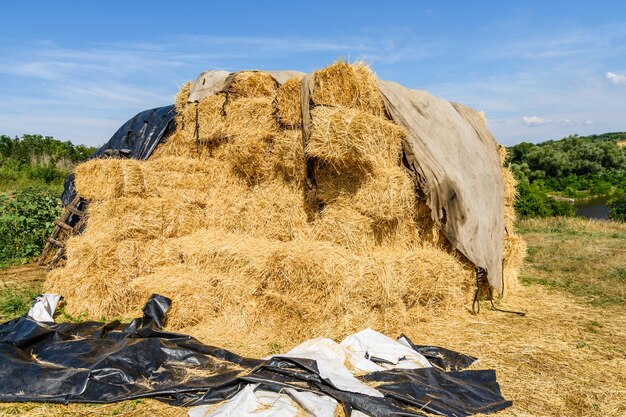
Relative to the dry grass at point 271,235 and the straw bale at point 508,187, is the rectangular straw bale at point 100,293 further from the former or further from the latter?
the straw bale at point 508,187

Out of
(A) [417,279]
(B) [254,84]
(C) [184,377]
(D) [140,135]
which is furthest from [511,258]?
(D) [140,135]

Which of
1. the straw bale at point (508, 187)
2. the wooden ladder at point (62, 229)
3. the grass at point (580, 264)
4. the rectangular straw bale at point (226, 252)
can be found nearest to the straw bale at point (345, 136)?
the rectangular straw bale at point (226, 252)

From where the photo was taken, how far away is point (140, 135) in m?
9.30

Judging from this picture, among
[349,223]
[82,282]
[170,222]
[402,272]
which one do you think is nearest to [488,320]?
[402,272]

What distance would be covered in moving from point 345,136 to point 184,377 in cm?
303

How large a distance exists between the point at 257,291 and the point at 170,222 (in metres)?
1.90

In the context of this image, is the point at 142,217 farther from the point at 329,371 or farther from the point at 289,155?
the point at 329,371

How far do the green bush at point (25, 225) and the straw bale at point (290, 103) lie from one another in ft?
20.0

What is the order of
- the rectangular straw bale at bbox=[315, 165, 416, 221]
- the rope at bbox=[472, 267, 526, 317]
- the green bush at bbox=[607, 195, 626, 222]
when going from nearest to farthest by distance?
the rectangular straw bale at bbox=[315, 165, 416, 221] → the rope at bbox=[472, 267, 526, 317] → the green bush at bbox=[607, 195, 626, 222]

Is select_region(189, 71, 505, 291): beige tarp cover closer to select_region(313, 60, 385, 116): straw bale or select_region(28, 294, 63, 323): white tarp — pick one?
select_region(313, 60, 385, 116): straw bale

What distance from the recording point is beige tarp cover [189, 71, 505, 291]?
19.9 ft

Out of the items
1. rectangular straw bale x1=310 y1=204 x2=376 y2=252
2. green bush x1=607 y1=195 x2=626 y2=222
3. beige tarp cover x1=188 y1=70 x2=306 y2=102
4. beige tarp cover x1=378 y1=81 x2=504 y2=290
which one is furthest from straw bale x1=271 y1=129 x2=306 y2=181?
green bush x1=607 y1=195 x2=626 y2=222

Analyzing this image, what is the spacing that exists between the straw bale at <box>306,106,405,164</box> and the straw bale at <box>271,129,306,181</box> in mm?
681

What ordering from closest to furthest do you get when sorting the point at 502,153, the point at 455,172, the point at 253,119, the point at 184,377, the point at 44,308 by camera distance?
the point at 184,377 → the point at 44,308 → the point at 455,172 → the point at 253,119 → the point at 502,153
